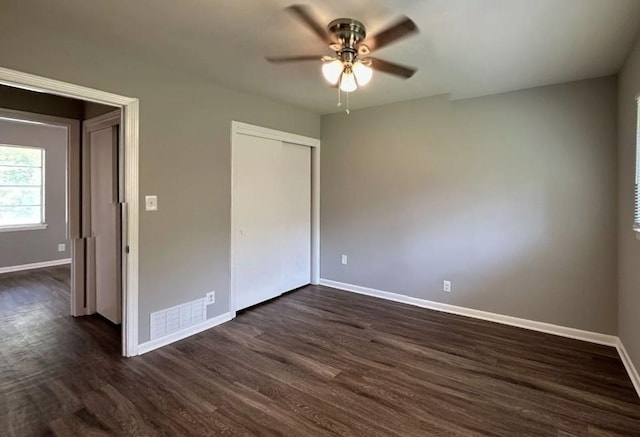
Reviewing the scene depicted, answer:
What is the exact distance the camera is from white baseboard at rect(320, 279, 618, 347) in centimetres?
315

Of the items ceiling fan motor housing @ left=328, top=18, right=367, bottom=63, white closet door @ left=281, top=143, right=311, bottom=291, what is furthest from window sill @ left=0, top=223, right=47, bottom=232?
ceiling fan motor housing @ left=328, top=18, right=367, bottom=63

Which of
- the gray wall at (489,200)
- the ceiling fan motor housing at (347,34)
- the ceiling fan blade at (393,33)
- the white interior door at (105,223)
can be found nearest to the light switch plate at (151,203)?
the white interior door at (105,223)

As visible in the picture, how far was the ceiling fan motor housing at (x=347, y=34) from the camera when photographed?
2.14m

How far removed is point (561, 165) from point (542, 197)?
341mm

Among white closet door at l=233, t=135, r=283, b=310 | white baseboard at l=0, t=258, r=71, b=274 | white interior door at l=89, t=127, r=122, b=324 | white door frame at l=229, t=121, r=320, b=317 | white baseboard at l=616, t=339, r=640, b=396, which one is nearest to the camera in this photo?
white baseboard at l=616, t=339, r=640, b=396

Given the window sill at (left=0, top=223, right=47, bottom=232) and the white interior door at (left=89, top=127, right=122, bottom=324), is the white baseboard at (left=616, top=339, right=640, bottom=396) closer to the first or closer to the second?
the white interior door at (left=89, top=127, right=122, bottom=324)

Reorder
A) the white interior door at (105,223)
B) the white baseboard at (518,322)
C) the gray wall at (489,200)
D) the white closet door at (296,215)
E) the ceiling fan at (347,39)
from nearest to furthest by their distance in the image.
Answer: the ceiling fan at (347,39)
the white baseboard at (518,322)
the gray wall at (489,200)
the white interior door at (105,223)
the white closet door at (296,215)

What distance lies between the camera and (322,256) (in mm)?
5012

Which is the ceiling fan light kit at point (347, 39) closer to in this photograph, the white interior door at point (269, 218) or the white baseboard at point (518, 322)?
the white interior door at point (269, 218)

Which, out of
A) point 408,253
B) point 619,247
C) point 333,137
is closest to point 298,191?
point 333,137

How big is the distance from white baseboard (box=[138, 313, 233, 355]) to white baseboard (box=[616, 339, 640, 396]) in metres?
3.47

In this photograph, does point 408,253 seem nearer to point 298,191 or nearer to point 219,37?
point 298,191

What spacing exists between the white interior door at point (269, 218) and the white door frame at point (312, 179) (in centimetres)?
5

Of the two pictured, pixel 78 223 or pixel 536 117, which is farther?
pixel 78 223
